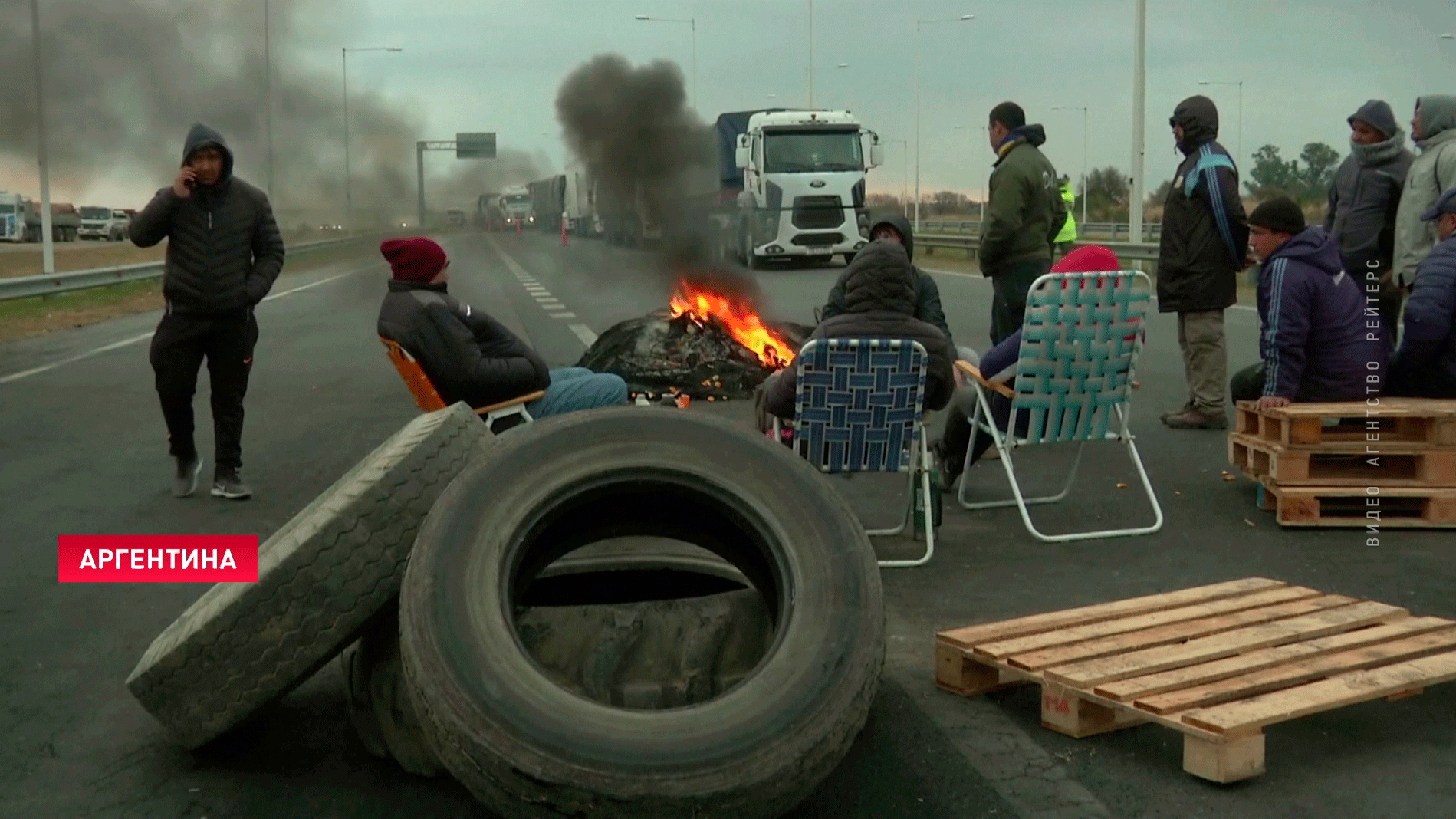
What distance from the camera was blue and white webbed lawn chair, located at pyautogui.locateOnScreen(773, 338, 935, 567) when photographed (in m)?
6.87

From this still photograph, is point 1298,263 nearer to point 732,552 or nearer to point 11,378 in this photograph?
point 732,552

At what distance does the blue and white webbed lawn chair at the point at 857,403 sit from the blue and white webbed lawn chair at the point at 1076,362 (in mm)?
660

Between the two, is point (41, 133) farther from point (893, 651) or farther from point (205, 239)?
point (893, 651)

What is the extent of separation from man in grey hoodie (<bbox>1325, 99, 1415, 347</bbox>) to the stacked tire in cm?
660

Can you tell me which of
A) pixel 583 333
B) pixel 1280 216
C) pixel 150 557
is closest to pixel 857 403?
pixel 1280 216

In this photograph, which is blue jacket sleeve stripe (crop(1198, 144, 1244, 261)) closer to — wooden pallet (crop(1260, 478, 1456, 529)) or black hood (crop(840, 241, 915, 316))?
wooden pallet (crop(1260, 478, 1456, 529))

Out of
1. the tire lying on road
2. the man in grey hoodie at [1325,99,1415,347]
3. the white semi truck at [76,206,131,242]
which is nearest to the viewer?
the tire lying on road

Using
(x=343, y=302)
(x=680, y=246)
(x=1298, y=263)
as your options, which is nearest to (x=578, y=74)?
(x=680, y=246)

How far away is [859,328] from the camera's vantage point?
721cm

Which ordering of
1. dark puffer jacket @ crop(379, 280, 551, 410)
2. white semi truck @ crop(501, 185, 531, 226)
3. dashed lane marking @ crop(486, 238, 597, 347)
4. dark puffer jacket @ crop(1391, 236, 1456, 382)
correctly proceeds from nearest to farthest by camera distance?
dark puffer jacket @ crop(379, 280, 551, 410) → dark puffer jacket @ crop(1391, 236, 1456, 382) → dashed lane marking @ crop(486, 238, 597, 347) → white semi truck @ crop(501, 185, 531, 226)

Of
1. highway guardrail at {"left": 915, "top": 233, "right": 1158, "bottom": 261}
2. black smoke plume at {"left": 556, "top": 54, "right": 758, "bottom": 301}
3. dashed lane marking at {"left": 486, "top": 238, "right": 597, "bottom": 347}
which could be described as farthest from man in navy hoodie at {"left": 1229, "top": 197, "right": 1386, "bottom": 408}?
black smoke plume at {"left": 556, "top": 54, "right": 758, "bottom": 301}

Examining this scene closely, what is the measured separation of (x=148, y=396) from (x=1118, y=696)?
10.8 m

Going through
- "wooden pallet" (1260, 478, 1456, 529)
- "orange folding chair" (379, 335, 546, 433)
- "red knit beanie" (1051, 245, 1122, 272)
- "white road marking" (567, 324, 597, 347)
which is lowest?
"wooden pallet" (1260, 478, 1456, 529)

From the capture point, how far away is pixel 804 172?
1303 inches
